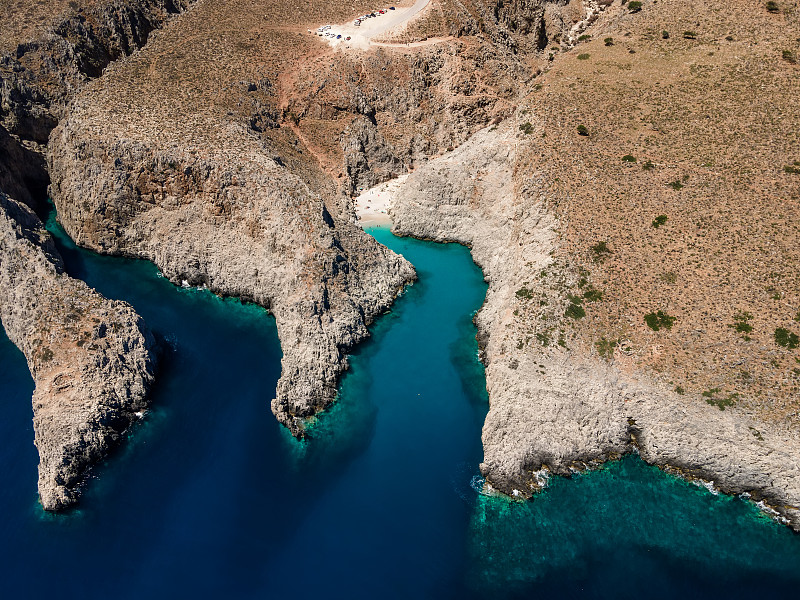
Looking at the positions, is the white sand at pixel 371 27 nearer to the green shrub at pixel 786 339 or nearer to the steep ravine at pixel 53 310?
the steep ravine at pixel 53 310

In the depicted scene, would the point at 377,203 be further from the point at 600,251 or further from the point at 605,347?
the point at 605,347

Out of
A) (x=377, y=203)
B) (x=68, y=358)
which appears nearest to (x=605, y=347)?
(x=377, y=203)

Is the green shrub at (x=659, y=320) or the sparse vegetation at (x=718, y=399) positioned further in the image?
the green shrub at (x=659, y=320)

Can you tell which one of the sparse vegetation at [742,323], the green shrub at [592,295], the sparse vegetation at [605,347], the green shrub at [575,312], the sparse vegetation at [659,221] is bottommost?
the sparse vegetation at [605,347]

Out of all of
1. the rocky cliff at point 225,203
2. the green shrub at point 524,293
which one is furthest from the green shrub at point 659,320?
the rocky cliff at point 225,203

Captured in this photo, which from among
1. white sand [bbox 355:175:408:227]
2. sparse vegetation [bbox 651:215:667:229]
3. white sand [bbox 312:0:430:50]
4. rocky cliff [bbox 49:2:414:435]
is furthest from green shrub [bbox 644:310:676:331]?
white sand [bbox 312:0:430:50]

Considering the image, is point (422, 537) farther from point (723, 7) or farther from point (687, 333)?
point (723, 7)
